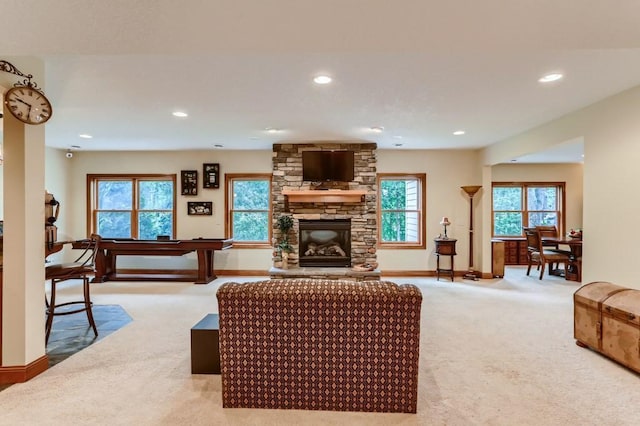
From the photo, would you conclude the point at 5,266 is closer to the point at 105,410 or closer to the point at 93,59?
the point at 105,410

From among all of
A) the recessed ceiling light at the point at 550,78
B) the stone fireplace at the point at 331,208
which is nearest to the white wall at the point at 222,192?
the stone fireplace at the point at 331,208

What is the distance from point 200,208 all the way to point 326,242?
268 centimetres

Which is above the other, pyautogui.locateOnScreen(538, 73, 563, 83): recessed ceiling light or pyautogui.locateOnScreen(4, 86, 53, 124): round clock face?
pyautogui.locateOnScreen(538, 73, 563, 83): recessed ceiling light

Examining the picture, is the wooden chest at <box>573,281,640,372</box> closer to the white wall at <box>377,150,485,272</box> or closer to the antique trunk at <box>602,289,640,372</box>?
the antique trunk at <box>602,289,640,372</box>

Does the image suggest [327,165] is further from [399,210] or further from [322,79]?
[322,79]

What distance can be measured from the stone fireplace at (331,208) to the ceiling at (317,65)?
0.45 m

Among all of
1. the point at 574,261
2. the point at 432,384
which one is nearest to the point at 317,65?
the point at 432,384

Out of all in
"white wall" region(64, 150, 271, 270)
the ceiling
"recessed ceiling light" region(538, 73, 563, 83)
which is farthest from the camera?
"white wall" region(64, 150, 271, 270)

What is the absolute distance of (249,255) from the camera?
695cm

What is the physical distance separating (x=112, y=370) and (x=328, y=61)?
302 cm

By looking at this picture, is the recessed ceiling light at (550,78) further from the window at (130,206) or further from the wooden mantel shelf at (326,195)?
the window at (130,206)

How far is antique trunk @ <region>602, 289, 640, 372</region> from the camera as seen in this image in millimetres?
2717

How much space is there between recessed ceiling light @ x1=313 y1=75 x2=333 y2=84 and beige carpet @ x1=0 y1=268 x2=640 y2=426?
2600mm

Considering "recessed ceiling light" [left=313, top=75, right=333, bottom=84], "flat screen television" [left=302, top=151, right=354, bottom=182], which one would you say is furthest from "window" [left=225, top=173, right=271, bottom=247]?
"recessed ceiling light" [left=313, top=75, right=333, bottom=84]
